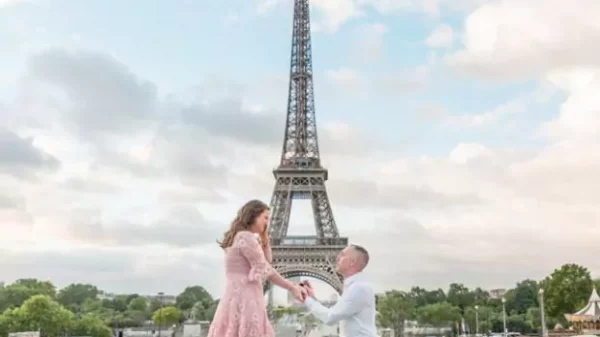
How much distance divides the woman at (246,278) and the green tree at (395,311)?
196ft

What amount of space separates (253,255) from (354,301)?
995 mm

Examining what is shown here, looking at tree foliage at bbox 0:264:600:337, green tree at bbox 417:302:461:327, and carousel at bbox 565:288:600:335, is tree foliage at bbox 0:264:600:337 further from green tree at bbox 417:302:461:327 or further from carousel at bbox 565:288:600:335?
carousel at bbox 565:288:600:335

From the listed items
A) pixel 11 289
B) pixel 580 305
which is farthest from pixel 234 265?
pixel 11 289

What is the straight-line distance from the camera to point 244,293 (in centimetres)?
542

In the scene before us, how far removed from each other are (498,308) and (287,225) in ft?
114

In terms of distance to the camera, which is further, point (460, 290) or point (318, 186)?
point (460, 290)

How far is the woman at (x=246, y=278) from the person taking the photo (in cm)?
532

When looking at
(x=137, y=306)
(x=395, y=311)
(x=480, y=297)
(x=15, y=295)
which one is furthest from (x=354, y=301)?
(x=137, y=306)

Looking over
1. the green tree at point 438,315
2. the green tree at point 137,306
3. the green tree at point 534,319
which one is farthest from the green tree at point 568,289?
the green tree at point 137,306

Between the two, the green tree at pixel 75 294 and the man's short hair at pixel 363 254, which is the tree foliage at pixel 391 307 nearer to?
the green tree at pixel 75 294

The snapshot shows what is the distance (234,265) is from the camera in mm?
5449

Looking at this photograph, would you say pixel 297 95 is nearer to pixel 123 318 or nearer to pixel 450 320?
pixel 450 320

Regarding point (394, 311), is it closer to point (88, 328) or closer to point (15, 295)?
point (88, 328)

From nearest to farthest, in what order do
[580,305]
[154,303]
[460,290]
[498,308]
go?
[580,305] → [498,308] → [460,290] → [154,303]
